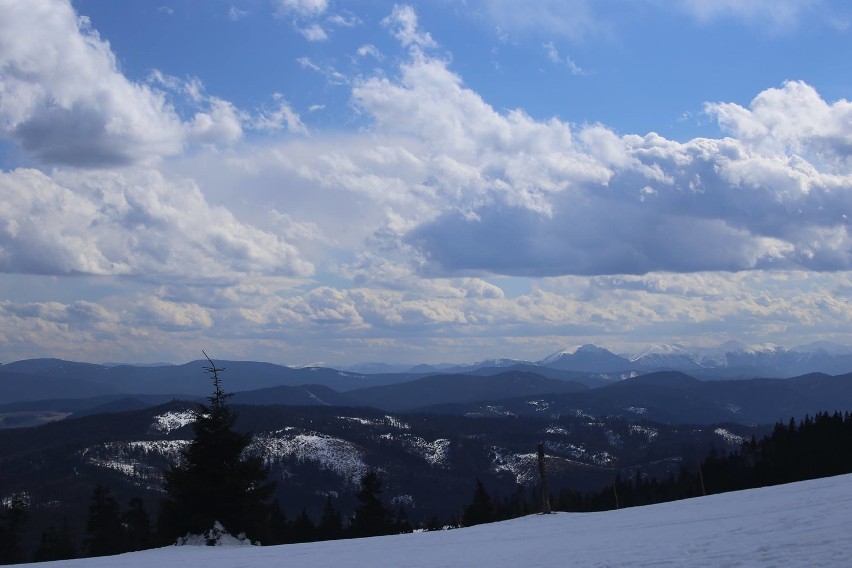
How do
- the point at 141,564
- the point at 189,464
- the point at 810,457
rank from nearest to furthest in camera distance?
the point at 141,564 < the point at 189,464 < the point at 810,457

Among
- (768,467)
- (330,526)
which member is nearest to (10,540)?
(330,526)

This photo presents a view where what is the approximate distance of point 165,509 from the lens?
35.9 metres

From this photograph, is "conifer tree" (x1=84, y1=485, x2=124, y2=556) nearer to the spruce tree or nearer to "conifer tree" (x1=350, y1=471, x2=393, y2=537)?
"conifer tree" (x1=350, y1=471, x2=393, y2=537)

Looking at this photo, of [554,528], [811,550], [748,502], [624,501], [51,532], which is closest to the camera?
[811,550]

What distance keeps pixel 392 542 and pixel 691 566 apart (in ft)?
57.5

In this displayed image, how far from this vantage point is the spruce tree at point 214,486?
35.3m

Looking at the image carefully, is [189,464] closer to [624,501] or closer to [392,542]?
Result: [392,542]

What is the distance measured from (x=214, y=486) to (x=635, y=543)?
22.9 metres

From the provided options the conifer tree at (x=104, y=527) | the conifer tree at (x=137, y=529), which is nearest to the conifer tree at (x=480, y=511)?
the conifer tree at (x=137, y=529)

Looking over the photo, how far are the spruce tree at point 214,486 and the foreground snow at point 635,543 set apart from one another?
3.12 m

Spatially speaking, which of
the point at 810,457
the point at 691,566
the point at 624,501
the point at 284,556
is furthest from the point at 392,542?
the point at 624,501

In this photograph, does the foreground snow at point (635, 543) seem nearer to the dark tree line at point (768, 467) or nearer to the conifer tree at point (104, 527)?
the conifer tree at point (104, 527)

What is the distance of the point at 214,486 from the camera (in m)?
36.0

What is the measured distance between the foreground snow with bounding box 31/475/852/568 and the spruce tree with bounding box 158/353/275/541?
3.12m
